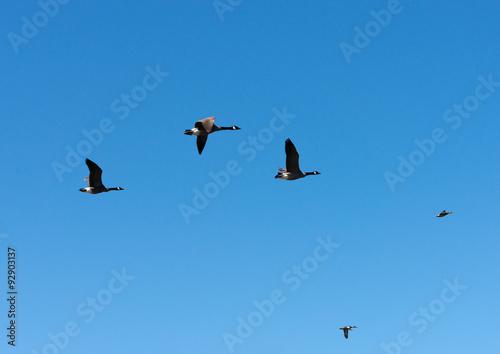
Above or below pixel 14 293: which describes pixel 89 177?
above

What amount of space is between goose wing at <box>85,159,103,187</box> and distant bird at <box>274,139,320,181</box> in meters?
14.7

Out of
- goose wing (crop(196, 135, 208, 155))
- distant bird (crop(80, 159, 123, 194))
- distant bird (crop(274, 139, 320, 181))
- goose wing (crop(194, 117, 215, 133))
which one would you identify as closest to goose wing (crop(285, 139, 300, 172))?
distant bird (crop(274, 139, 320, 181))

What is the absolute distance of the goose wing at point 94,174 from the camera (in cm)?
6228

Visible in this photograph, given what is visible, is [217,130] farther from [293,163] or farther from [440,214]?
[440,214]

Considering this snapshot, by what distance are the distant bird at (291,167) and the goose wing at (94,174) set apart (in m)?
14.7

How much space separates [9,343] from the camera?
191 feet

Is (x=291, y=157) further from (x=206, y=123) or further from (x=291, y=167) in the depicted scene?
(x=206, y=123)

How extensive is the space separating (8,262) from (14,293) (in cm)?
252

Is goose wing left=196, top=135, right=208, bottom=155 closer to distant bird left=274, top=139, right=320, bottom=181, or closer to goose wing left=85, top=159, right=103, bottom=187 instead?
distant bird left=274, top=139, right=320, bottom=181

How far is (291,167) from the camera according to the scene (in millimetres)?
60375

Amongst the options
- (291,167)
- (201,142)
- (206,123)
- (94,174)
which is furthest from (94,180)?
(291,167)

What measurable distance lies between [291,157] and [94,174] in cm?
1633

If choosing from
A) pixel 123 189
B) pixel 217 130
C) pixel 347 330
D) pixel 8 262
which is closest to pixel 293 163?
pixel 217 130

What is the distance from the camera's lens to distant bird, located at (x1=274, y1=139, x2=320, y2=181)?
5938 centimetres
